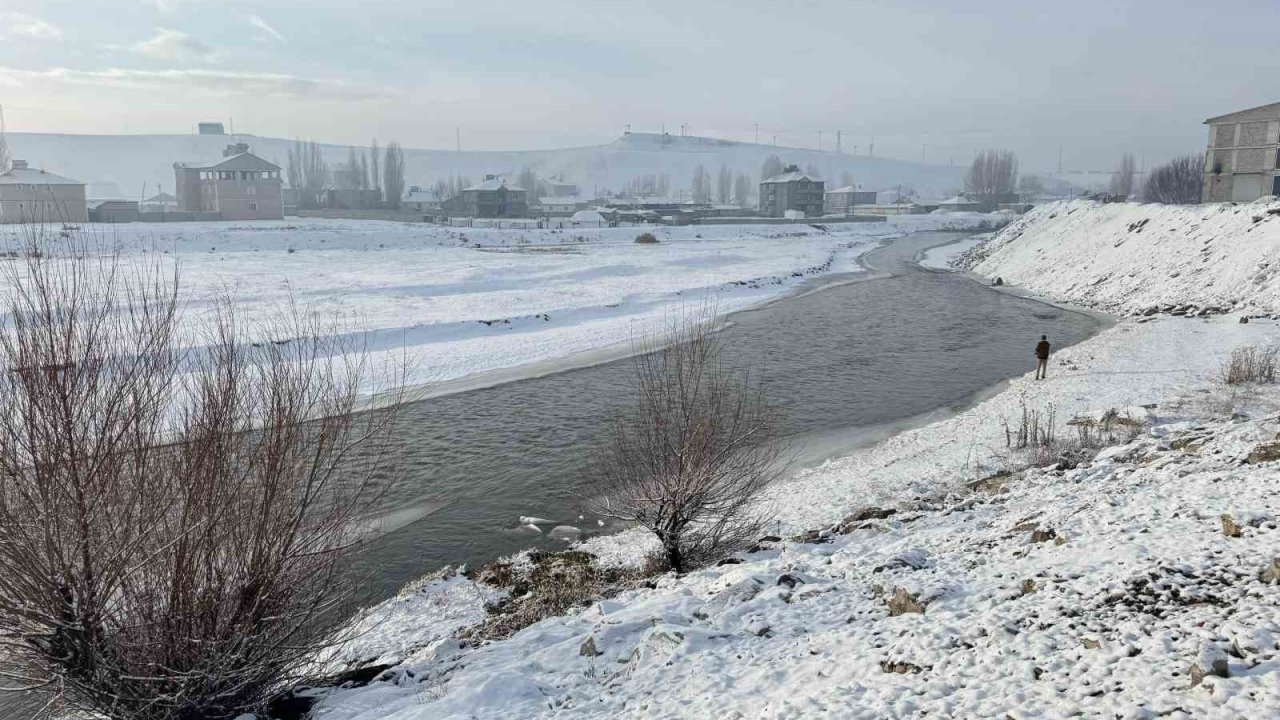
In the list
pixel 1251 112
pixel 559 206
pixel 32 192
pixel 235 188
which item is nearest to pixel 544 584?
pixel 1251 112

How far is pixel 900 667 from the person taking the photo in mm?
6453

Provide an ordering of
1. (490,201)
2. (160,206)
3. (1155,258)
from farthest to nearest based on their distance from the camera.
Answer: (160,206) → (490,201) → (1155,258)

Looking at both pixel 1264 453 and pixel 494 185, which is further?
pixel 494 185

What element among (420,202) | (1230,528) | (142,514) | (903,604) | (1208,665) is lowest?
(903,604)

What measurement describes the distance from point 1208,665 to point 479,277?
139 ft

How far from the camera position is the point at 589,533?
518 inches

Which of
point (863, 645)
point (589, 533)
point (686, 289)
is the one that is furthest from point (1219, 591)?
point (686, 289)

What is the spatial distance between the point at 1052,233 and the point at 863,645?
180 ft

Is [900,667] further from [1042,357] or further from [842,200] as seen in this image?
[842,200]

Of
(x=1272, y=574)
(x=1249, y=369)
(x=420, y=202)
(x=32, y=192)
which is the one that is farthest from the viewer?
(x=420, y=202)

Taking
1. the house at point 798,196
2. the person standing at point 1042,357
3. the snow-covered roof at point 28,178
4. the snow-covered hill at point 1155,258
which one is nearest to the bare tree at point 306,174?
the snow-covered roof at point 28,178

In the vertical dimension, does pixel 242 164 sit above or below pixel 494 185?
above

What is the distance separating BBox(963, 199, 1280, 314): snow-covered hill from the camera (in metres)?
32.4

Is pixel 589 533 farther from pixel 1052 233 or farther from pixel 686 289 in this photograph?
pixel 1052 233
